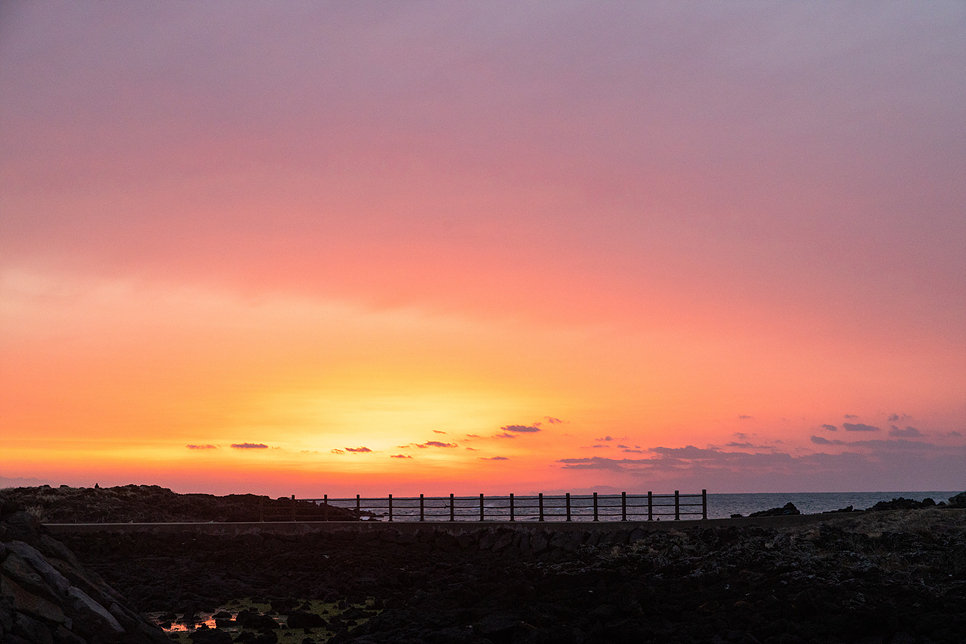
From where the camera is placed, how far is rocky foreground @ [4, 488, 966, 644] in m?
16.0

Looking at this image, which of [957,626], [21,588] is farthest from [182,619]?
[957,626]

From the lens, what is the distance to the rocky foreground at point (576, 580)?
632 inches

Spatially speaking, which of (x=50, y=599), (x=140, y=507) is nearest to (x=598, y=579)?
(x=50, y=599)

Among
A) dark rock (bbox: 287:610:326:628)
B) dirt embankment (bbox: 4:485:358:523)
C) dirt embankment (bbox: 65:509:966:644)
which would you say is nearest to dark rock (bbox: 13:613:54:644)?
dirt embankment (bbox: 65:509:966:644)

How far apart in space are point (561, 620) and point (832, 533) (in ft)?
39.0

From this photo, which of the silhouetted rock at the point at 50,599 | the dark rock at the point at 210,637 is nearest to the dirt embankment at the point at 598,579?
the dark rock at the point at 210,637

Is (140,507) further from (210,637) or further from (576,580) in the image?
(576,580)

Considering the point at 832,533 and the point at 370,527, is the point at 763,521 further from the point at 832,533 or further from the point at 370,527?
the point at 370,527

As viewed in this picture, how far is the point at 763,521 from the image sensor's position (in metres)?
28.9

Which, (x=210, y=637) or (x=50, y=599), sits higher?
(x=50, y=599)

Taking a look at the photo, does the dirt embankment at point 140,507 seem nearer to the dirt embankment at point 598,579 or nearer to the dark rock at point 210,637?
the dirt embankment at point 598,579

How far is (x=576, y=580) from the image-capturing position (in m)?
21.3

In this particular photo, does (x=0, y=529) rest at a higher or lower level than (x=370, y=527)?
higher

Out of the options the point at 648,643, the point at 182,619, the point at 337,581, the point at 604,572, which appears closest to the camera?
the point at 648,643
